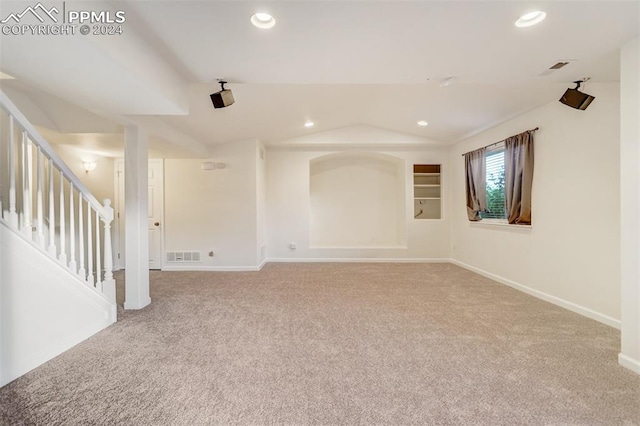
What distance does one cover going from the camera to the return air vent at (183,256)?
214 inches

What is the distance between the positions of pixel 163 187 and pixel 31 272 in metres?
3.62

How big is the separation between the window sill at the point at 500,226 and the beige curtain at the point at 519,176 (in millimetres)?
97

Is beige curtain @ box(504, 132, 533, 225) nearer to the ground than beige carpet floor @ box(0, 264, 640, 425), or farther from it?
farther from it

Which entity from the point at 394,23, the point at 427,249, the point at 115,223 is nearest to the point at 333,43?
the point at 394,23

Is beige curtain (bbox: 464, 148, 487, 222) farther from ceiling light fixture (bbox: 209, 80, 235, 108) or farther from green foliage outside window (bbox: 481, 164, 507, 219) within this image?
ceiling light fixture (bbox: 209, 80, 235, 108)

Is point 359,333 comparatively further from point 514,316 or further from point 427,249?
point 427,249

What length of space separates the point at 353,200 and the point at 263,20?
5.41 meters

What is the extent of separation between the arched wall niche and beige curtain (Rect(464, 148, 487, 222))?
1.97 m

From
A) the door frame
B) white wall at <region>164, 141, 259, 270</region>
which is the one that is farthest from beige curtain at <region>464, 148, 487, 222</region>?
the door frame

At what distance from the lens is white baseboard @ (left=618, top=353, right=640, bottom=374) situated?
77.0 inches

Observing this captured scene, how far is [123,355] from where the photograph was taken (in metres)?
2.23

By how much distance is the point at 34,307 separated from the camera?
82.6 inches

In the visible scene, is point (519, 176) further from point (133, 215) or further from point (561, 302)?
point (133, 215)

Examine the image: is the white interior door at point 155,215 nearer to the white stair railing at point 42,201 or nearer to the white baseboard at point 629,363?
the white stair railing at point 42,201
